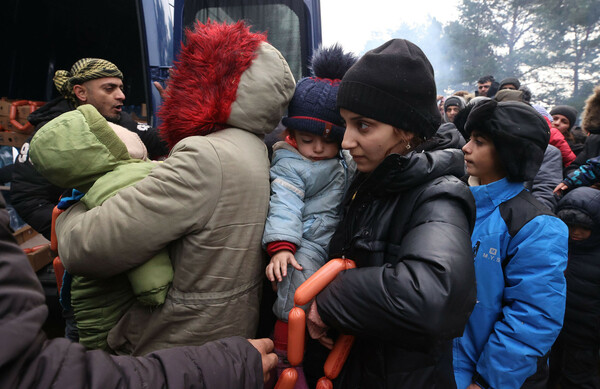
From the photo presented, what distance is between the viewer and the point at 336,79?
64.9 inches

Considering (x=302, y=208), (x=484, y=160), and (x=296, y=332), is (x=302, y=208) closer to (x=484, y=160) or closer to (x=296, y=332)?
(x=296, y=332)

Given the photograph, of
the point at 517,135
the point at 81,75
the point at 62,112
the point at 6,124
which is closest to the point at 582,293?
the point at 517,135

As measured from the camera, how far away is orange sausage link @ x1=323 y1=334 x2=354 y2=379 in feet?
3.99

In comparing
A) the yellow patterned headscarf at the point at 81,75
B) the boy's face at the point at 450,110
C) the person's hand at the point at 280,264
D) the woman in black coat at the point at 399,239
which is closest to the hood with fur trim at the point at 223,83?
the woman in black coat at the point at 399,239

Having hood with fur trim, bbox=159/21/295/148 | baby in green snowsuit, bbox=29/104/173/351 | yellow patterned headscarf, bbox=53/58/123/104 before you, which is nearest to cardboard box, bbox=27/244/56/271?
yellow patterned headscarf, bbox=53/58/123/104

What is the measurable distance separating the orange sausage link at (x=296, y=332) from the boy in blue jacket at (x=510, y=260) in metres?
0.91

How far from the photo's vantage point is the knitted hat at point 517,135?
5.38 feet

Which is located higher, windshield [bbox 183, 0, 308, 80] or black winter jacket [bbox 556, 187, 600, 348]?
windshield [bbox 183, 0, 308, 80]

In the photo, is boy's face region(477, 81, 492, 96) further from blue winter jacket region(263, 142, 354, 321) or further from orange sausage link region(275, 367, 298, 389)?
orange sausage link region(275, 367, 298, 389)

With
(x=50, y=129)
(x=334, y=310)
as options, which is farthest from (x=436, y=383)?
(x=50, y=129)

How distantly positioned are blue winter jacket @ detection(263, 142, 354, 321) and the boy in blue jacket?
74 cm

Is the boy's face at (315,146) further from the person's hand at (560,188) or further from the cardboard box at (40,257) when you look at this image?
the cardboard box at (40,257)

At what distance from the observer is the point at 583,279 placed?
280cm

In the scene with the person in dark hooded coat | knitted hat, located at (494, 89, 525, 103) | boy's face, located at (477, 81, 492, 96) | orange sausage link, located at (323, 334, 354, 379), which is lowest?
the person in dark hooded coat
